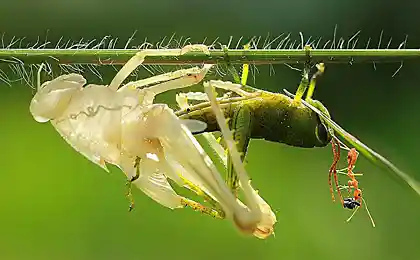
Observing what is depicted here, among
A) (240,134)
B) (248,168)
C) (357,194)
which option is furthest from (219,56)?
(248,168)

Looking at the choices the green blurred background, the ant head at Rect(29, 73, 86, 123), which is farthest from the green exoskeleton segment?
the green blurred background

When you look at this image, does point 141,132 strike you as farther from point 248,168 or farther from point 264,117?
point 248,168

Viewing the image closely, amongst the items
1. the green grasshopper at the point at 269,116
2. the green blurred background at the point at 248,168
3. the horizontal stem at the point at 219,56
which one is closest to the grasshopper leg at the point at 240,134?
the green grasshopper at the point at 269,116

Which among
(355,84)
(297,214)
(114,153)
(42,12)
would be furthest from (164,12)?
(114,153)

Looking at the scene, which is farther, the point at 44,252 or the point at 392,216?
the point at 392,216

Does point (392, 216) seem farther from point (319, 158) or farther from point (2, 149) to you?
point (2, 149)

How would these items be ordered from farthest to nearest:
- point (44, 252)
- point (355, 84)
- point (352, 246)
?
point (355, 84), point (352, 246), point (44, 252)
